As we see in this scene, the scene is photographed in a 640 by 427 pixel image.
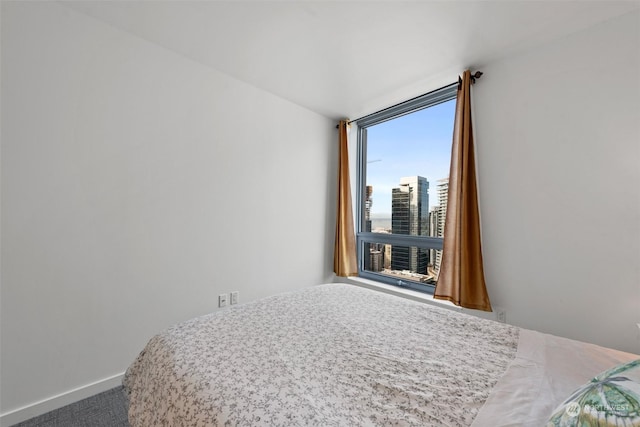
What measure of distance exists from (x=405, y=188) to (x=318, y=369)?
234cm

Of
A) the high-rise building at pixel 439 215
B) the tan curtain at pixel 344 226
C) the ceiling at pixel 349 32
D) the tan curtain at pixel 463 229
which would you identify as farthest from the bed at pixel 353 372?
the ceiling at pixel 349 32

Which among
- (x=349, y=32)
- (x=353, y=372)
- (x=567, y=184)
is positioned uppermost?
(x=349, y=32)

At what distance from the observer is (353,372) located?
92 cm

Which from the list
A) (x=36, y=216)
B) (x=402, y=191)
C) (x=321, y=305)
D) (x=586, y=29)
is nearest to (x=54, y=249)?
(x=36, y=216)

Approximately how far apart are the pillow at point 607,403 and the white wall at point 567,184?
1394mm

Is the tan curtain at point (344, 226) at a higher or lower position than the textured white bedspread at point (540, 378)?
higher

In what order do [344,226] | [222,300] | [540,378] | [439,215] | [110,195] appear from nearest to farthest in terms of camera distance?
[540,378] → [110,195] → [222,300] → [439,215] → [344,226]

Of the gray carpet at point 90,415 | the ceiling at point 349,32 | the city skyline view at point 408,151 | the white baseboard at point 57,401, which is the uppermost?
the ceiling at point 349,32

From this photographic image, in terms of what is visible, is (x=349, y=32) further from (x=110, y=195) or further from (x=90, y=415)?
(x=90, y=415)

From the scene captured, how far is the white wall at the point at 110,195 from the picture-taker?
1491mm

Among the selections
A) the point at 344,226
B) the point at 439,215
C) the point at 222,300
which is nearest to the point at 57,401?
the point at 222,300

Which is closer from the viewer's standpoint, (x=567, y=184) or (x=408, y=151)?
(x=567, y=184)

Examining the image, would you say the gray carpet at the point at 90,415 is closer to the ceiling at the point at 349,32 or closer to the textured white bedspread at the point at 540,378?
the textured white bedspread at the point at 540,378

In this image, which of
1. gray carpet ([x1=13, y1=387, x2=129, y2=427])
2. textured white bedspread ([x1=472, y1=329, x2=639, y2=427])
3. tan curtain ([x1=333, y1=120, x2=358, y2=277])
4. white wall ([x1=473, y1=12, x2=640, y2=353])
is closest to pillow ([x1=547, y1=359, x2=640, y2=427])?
textured white bedspread ([x1=472, y1=329, x2=639, y2=427])
